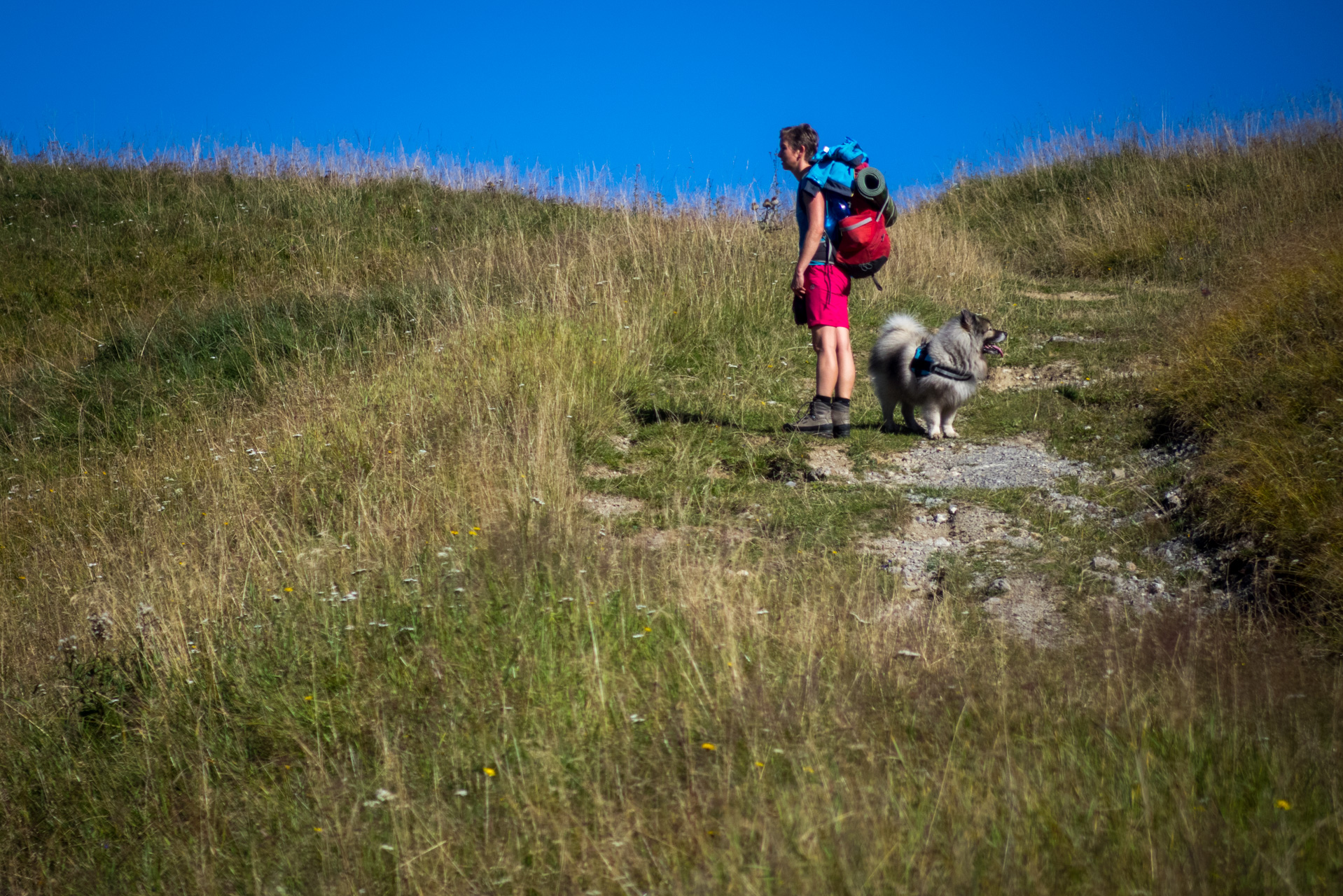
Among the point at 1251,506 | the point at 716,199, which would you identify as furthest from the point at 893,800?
the point at 716,199

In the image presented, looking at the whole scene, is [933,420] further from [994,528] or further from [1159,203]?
[1159,203]

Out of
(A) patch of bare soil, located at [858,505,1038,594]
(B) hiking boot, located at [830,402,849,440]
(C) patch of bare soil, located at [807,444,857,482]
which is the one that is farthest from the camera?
(B) hiking boot, located at [830,402,849,440]

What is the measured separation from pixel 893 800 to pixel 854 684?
665mm

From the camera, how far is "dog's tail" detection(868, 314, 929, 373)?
6797 millimetres

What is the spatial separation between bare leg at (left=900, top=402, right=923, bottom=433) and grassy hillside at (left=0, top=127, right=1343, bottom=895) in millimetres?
402

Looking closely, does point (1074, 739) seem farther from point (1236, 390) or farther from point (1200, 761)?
point (1236, 390)

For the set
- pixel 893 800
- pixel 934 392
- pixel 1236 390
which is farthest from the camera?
pixel 934 392

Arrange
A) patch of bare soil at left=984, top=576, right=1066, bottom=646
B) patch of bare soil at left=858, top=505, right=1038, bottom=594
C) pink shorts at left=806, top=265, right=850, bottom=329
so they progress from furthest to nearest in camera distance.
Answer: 1. pink shorts at left=806, top=265, right=850, bottom=329
2. patch of bare soil at left=858, top=505, right=1038, bottom=594
3. patch of bare soil at left=984, top=576, right=1066, bottom=646

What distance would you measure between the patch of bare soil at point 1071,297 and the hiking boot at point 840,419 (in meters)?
5.20

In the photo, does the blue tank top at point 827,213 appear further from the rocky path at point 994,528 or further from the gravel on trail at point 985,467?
the gravel on trail at point 985,467

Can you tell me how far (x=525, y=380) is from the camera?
6.78 m

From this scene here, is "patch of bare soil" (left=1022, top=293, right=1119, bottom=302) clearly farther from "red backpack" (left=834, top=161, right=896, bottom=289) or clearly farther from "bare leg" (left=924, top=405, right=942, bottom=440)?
"red backpack" (left=834, top=161, right=896, bottom=289)

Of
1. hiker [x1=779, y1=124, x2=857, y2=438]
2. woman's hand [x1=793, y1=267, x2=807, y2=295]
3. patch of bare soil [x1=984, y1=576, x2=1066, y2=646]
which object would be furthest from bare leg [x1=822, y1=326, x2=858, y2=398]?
patch of bare soil [x1=984, y1=576, x2=1066, y2=646]

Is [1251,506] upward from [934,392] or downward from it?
downward
